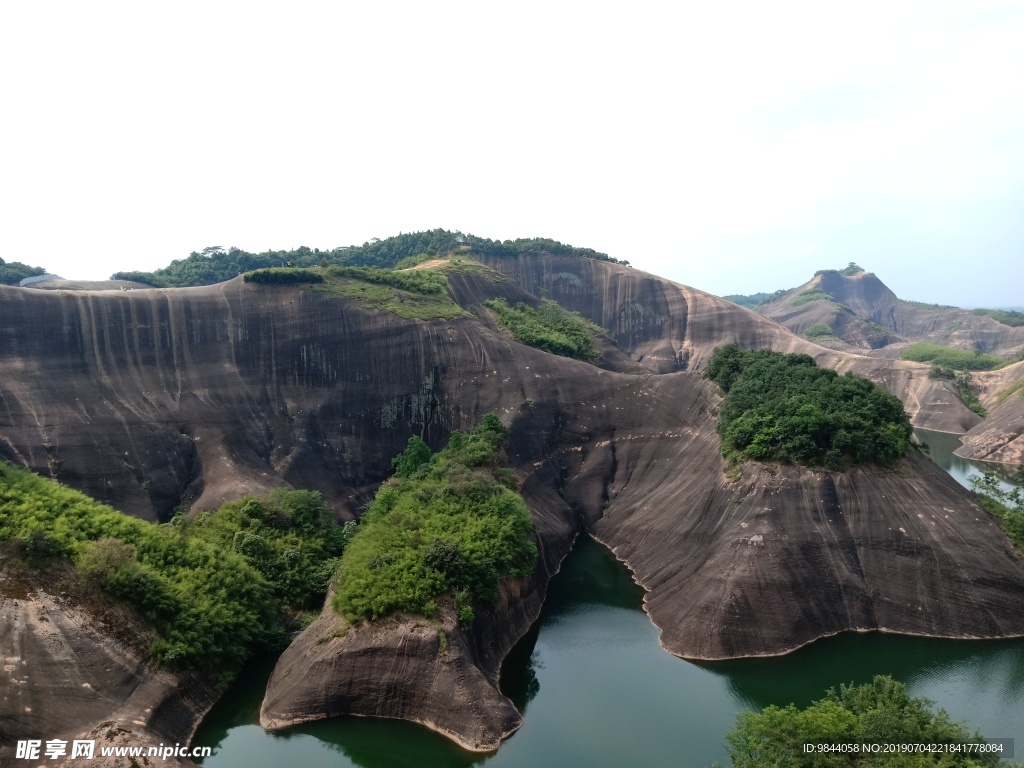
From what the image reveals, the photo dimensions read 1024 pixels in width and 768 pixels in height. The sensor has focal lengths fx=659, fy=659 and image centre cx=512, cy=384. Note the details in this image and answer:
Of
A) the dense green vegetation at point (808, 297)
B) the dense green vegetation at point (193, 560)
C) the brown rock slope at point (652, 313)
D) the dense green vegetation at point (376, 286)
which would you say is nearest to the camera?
the dense green vegetation at point (193, 560)

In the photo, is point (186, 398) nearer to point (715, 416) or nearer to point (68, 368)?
point (68, 368)

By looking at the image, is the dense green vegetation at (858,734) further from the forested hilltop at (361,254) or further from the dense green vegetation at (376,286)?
the forested hilltop at (361,254)

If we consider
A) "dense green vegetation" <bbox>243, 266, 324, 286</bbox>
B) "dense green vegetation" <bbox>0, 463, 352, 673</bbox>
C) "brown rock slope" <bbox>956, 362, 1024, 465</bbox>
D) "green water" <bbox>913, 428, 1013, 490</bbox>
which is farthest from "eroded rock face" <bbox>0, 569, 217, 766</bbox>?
"brown rock slope" <bbox>956, 362, 1024, 465</bbox>

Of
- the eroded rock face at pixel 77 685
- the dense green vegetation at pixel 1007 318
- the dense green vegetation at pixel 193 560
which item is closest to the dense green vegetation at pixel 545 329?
the dense green vegetation at pixel 193 560

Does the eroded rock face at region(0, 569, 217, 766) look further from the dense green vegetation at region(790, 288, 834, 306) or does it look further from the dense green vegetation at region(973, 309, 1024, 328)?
the dense green vegetation at region(973, 309, 1024, 328)

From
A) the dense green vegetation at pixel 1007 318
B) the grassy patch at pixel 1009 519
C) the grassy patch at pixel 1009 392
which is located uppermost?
the dense green vegetation at pixel 1007 318

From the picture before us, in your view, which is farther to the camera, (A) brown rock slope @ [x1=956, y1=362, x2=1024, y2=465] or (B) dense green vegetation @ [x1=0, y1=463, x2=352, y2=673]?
(A) brown rock slope @ [x1=956, y1=362, x2=1024, y2=465]

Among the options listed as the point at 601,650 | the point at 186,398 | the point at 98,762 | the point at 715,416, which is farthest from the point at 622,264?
the point at 98,762
